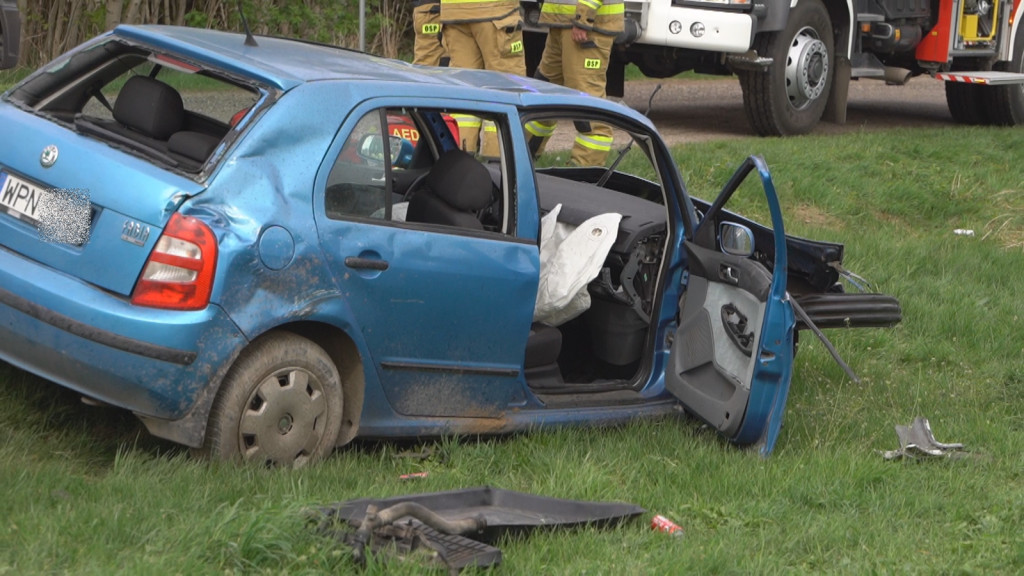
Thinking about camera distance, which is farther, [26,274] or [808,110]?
[808,110]

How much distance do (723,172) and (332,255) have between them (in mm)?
6039

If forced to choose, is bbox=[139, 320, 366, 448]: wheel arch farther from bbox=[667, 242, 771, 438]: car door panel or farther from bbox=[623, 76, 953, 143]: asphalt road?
bbox=[623, 76, 953, 143]: asphalt road

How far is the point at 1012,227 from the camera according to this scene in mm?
10172

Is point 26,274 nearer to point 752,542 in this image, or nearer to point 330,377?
point 330,377

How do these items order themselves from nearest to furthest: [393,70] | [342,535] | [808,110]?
[342,535] → [393,70] → [808,110]

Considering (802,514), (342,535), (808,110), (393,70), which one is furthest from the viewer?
(808,110)

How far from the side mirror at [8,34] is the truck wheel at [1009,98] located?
9755mm

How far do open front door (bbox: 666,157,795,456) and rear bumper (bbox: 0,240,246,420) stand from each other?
6.49 ft

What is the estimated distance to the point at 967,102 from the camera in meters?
14.5

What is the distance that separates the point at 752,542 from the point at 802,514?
0.41 metres

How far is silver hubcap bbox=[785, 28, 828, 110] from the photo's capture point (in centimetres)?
1173

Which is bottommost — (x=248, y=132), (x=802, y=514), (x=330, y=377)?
(x=802, y=514)

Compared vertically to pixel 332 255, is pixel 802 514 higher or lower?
lower

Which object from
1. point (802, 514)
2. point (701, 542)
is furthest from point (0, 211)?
point (802, 514)
